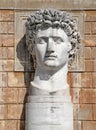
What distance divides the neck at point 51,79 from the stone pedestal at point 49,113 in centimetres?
15

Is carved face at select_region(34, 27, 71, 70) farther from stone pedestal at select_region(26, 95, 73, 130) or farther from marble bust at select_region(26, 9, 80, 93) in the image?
stone pedestal at select_region(26, 95, 73, 130)

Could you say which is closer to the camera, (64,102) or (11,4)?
(64,102)

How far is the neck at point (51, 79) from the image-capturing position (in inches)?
269

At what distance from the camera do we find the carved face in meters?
→ 6.78

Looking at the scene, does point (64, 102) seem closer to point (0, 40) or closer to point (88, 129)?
point (88, 129)

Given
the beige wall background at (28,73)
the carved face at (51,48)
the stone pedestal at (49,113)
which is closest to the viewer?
the stone pedestal at (49,113)

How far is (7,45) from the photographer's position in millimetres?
7172

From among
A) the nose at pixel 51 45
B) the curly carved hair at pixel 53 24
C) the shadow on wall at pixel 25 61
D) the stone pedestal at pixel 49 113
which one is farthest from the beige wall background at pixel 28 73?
the nose at pixel 51 45

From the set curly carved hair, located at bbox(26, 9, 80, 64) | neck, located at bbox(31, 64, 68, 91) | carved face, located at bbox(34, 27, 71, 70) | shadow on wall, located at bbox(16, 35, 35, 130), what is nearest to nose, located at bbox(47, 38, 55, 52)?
carved face, located at bbox(34, 27, 71, 70)

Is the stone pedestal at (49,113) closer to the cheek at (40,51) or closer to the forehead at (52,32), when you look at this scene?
the cheek at (40,51)

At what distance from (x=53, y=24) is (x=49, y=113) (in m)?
1.16

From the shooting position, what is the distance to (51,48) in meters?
6.74

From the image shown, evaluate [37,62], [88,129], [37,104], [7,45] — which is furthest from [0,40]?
[88,129]

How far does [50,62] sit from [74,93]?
605mm
